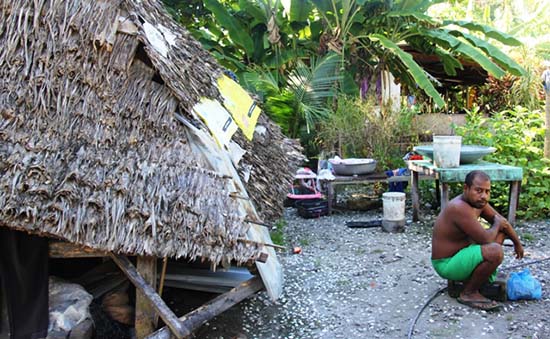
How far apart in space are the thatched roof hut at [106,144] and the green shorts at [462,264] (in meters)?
1.71

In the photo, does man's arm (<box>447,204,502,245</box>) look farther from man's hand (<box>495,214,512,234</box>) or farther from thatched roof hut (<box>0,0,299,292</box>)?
thatched roof hut (<box>0,0,299,292</box>)

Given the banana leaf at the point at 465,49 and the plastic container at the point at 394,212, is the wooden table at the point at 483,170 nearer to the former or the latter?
Result: the plastic container at the point at 394,212

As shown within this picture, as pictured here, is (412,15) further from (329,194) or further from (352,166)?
(329,194)

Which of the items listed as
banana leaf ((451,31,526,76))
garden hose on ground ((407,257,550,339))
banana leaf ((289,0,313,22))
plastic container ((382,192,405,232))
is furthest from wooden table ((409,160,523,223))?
banana leaf ((289,0,313,22))

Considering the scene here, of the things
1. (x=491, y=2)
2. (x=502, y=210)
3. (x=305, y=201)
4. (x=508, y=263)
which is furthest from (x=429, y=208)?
(x=491, y=2)

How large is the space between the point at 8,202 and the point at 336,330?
2.59 m

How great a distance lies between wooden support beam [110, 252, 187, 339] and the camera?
3234 millimetres

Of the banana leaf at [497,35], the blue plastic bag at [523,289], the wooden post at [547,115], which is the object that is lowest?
the blue plastic bag at [523,289]

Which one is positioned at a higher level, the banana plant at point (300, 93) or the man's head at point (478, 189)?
the banana plant at point (300, 93)

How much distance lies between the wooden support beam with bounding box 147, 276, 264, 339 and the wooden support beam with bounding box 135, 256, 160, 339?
301 millimetres

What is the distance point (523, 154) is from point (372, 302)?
422 cm

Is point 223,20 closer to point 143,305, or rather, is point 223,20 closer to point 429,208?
point 429,208

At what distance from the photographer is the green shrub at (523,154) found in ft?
23.4

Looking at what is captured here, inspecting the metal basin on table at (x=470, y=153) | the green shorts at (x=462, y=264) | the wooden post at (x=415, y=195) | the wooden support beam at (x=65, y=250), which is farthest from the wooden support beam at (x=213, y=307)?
the wooden post at (x=415, y=195)
